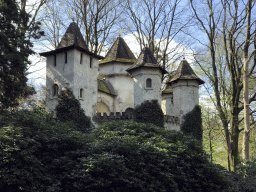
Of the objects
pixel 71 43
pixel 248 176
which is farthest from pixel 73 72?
pixel 248 176

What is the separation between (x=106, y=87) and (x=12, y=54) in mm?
10336

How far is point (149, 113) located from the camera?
57.6 ft

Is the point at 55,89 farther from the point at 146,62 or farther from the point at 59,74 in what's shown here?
the point at 146,62

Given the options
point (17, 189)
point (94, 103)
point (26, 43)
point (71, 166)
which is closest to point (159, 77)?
point (94, 103)

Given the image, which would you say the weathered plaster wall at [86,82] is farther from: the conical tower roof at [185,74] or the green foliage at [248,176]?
the green foliage at [248,176]

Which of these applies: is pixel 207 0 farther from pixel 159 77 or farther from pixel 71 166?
pixel 71 166

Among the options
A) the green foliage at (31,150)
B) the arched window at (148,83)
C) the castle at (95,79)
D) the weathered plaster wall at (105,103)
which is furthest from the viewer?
the weathered plaster wall at (105,103)

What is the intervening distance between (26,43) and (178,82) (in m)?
11.5

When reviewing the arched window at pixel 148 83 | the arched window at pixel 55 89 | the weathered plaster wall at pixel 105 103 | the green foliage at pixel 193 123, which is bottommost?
the green foliage at pixel 193 123

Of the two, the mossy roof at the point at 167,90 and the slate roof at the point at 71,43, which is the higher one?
the slate roof at the point at 71,43

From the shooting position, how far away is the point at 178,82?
66.3ft

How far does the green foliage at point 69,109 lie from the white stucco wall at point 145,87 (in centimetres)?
399

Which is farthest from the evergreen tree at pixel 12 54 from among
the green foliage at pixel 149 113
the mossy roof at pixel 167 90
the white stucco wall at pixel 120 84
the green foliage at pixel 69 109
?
the mossy roof at pixel 167 90

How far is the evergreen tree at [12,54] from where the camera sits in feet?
43.6
